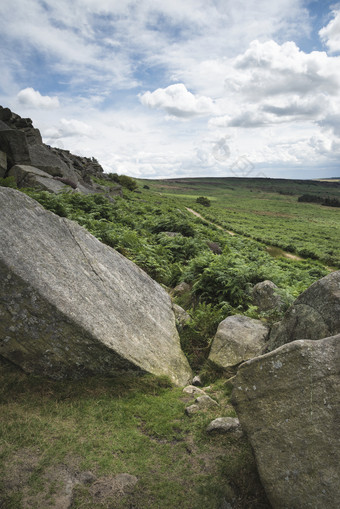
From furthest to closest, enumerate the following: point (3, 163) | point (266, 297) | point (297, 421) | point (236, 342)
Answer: point (3, 163) < point (266, 297) < point (236, 342) < point (297, 421)

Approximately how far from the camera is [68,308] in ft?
23.2

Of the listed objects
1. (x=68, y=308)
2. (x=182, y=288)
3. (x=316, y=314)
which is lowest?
(x=182, y=288)

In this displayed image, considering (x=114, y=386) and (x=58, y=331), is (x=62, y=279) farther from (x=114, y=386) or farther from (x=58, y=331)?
(x=114, y=386)

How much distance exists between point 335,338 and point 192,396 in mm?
4239

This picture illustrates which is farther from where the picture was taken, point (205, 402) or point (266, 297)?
point (266, 297)

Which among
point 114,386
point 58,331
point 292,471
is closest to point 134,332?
point 114,386

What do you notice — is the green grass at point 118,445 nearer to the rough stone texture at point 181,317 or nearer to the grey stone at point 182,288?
the rough stone texture at point 181,317

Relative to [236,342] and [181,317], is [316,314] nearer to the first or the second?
[236,342]

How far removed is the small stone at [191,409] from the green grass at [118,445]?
4.5 inches

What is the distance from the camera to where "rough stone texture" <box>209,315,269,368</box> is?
893cm

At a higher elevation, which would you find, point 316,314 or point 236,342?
point 316,314

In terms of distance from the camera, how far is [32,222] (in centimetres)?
843

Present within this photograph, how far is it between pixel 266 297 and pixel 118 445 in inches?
299

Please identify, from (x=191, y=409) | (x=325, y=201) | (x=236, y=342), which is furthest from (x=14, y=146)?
(x=325, y=201)
